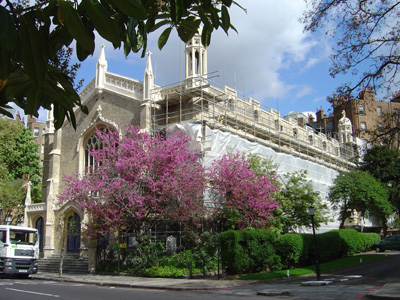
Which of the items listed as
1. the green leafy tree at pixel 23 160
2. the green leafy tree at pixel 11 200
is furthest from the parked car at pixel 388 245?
the green leafy tree at pixel 23 160

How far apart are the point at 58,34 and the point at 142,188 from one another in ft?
70.0

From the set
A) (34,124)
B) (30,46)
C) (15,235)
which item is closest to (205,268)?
(15,235)

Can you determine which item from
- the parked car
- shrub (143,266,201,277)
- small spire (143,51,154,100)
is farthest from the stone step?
the parked car

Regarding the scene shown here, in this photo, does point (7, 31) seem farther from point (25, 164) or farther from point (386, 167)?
point (25, 164)

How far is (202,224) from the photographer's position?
2438cm

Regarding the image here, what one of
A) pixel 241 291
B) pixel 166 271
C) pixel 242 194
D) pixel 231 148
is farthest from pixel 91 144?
pixel 241 291

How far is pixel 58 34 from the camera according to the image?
3.05 m

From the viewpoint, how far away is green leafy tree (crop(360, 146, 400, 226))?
41522 millimetres

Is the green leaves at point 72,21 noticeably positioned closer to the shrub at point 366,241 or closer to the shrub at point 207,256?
the shrub at point 207,256

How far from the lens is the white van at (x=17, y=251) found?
22.3 meters

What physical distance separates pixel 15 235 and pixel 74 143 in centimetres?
1136

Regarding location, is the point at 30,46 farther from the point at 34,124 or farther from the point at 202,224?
the point at 34,124

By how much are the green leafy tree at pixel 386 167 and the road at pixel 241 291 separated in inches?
837

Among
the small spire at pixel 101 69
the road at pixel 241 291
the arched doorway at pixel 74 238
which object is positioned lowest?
the road at pixel 241 291
